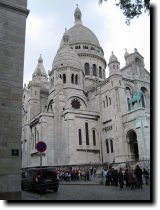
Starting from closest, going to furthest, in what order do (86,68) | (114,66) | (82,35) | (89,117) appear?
(89,117) < (114,66) < (86,68) < (82,35)

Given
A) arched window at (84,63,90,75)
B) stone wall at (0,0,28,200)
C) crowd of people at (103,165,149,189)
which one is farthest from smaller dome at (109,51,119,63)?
stone wall at (0,0,28,200)

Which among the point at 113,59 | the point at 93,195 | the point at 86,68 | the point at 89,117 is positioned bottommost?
the point at 93,195

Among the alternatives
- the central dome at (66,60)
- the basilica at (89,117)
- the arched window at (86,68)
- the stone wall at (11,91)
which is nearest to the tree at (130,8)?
the stone wall at (11,91)

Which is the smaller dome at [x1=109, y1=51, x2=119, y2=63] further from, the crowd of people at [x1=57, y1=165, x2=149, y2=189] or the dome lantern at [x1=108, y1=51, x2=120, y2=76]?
the crowd of people at [x1=57, y1=165, x2=149, y2=189]

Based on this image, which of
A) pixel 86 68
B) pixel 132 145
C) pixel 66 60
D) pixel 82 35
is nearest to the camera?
pixel 132 145

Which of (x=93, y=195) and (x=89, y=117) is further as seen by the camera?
(x=89, y=117)

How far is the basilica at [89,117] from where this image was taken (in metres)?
33.6

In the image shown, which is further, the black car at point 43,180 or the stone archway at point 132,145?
the stone archway at point 132,145

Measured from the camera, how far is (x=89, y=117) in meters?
38.4

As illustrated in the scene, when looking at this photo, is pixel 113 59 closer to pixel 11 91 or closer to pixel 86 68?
pixel 86 68

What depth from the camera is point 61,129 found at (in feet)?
122

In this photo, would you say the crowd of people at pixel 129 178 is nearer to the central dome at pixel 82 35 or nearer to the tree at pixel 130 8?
the tree at pixel 130 8

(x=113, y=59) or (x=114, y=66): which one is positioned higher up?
(x=113, y=59)

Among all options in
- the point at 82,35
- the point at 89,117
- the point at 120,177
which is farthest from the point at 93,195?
the point at 82,35
